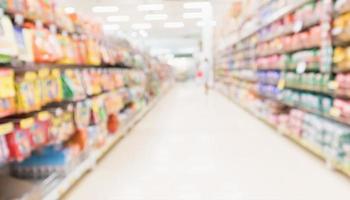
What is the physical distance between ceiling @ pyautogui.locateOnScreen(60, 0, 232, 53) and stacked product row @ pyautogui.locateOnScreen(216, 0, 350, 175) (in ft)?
9.86

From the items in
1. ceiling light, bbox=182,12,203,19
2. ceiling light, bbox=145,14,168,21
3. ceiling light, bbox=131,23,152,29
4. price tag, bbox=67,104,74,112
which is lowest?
price tag, bbox=67,104,74,112

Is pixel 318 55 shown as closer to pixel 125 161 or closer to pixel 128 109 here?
pixel 125 161

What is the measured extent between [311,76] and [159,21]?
1780cm

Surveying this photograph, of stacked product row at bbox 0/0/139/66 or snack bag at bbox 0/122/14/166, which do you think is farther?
stacked product row at bbox 0/0/139/66

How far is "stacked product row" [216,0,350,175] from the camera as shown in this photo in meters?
3.21

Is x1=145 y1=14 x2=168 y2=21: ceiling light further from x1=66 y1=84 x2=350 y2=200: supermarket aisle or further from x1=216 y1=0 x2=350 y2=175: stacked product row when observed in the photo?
x1=66 y1=84 x2=350 y2=200: supermarket aisle

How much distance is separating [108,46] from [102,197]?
2294 mm

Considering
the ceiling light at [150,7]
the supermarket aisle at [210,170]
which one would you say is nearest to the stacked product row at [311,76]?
the supermarket aisle at [210,170]

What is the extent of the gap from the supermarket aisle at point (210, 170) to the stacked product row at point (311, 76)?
0.25 m

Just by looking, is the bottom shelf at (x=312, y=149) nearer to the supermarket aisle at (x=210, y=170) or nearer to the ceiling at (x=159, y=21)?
the supermarket aisle at (x=210, y=170)

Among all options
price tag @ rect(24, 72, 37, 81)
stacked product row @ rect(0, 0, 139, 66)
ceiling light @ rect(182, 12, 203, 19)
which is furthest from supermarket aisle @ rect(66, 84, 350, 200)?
ceiling light @ rect(182, 12, 203, 19)

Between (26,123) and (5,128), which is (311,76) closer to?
(26,123)

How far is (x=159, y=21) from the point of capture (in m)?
21.0

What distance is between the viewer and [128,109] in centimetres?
567
